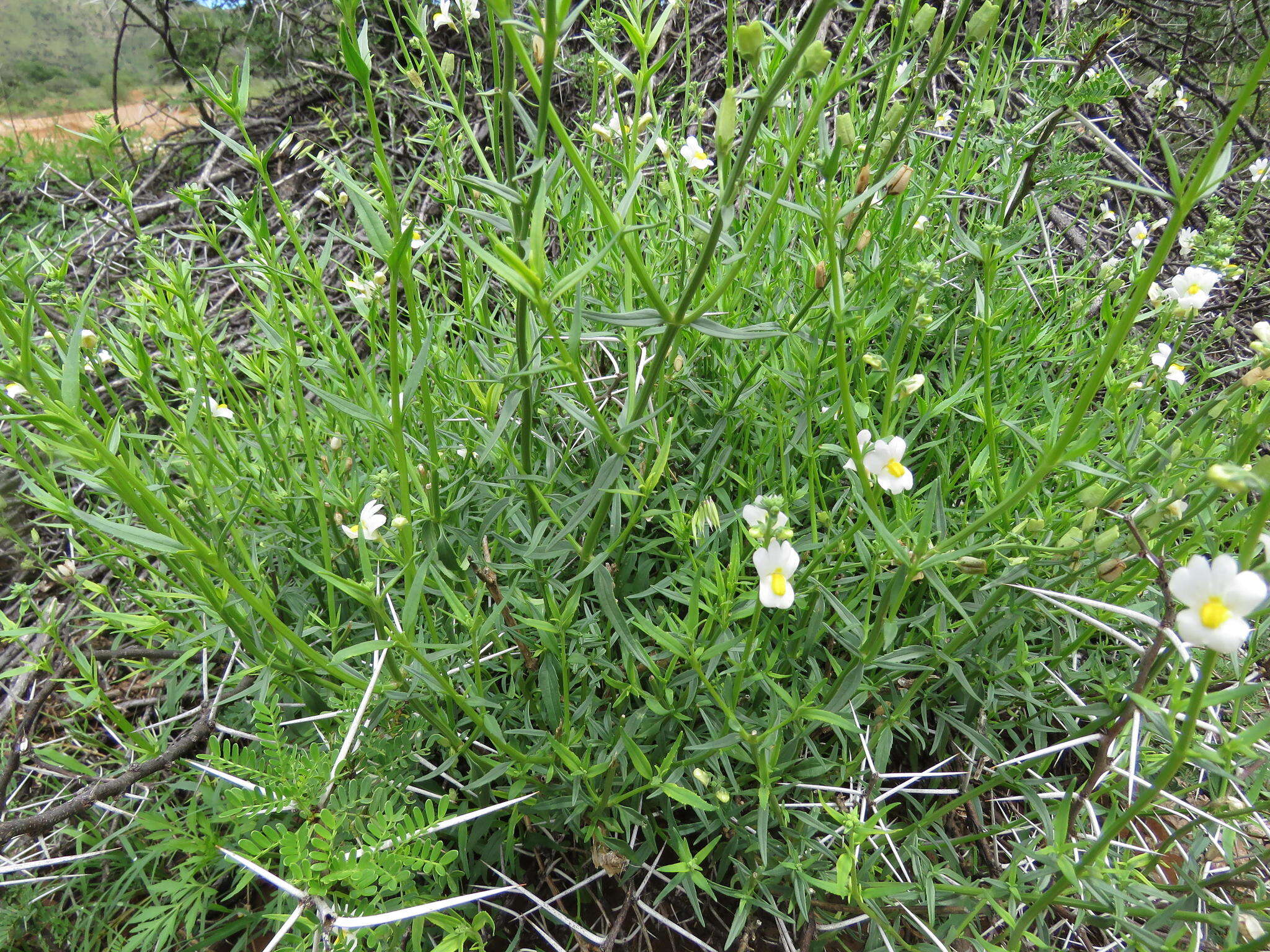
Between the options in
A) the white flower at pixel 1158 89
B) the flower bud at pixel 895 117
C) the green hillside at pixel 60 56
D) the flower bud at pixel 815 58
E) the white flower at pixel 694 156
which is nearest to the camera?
the flower bud at pixel 815 58

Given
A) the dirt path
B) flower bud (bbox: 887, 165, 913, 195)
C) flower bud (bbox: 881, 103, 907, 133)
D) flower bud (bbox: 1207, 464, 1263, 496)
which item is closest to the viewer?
flower bud (bbox: 1207, 464, 1263, 496)

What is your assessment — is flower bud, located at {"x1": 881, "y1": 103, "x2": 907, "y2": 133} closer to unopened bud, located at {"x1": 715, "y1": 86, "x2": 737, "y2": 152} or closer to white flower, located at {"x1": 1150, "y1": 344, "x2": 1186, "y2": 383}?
unopened bud, located at {"x1": 715, "y1": 86, "x2": 737, "y2": 152}

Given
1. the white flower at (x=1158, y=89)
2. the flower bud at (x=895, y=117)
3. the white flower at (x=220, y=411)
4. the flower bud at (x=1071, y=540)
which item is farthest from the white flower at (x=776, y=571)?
the white flower at (x=1158, y=89)

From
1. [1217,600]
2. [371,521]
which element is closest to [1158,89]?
[1217,600]

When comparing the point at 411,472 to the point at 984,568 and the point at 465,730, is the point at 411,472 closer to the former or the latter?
the point at 465,730

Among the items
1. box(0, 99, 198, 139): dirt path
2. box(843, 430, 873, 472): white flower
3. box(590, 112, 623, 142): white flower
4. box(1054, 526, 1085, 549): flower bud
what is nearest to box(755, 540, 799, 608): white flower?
box(843, 430, 873, 472): white flower

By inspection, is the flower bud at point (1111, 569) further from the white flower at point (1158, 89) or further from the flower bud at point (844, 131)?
the white flower at point (1158, 89)

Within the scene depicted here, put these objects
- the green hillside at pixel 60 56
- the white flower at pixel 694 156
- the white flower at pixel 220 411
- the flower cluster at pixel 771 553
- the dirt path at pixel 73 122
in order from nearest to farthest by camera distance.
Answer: the flower cluster at pixel 771 553, the white flower at pixel 220 411, the white flower at pixel 694 156, the green hillside at pixel 60 56, the dirt path at pixel 73 122

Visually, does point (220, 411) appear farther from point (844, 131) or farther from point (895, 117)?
point (895, 117)
